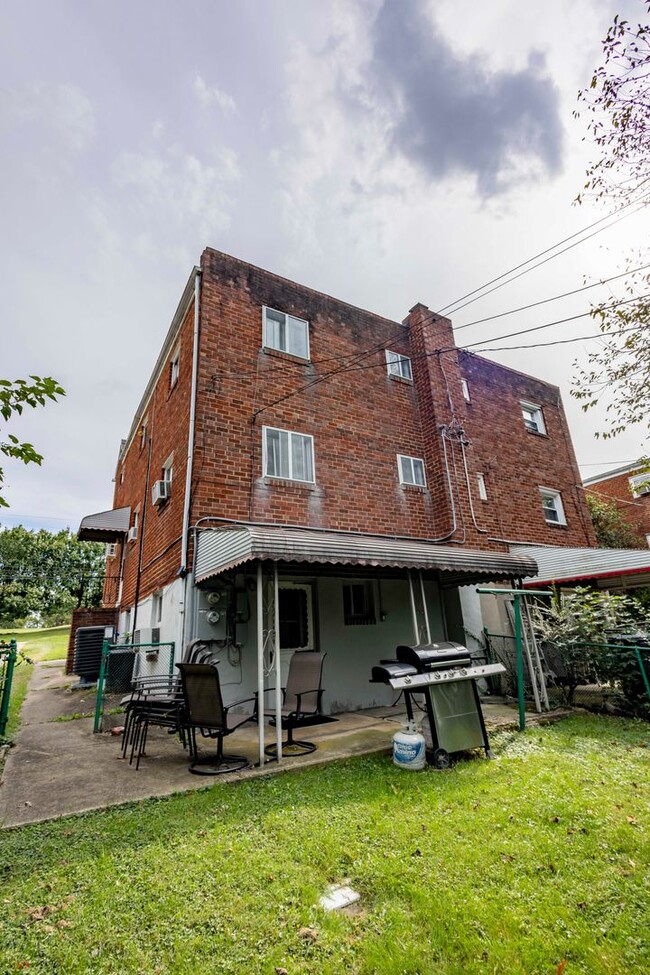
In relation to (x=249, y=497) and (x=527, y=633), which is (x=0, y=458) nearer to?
(x=249, y=497)

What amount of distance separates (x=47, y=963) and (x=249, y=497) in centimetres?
729

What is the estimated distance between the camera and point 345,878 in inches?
115

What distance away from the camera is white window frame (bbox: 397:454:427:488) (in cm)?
1176

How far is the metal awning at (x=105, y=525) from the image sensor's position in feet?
46.7

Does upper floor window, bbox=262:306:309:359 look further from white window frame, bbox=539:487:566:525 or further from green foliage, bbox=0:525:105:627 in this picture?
green foliage, bbox=0:525:105:627

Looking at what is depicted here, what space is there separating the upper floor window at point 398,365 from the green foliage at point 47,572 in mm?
40772

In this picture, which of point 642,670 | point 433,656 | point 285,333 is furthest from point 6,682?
point 642,670

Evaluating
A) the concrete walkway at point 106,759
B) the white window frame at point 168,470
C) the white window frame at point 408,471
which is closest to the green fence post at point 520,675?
the concrete walkway at point 106,759

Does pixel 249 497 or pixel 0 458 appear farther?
pixel 249 497

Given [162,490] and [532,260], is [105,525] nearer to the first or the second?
[162,490]

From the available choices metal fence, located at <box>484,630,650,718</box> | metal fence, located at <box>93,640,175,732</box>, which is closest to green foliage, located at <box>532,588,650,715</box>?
metal fence, located at <box>484,630,650,718</box>

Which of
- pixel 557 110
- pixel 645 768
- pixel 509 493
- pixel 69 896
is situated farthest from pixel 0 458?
pixel 509 493

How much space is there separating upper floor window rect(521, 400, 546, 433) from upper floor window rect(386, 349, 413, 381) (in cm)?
538

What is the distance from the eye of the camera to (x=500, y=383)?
613 inches
